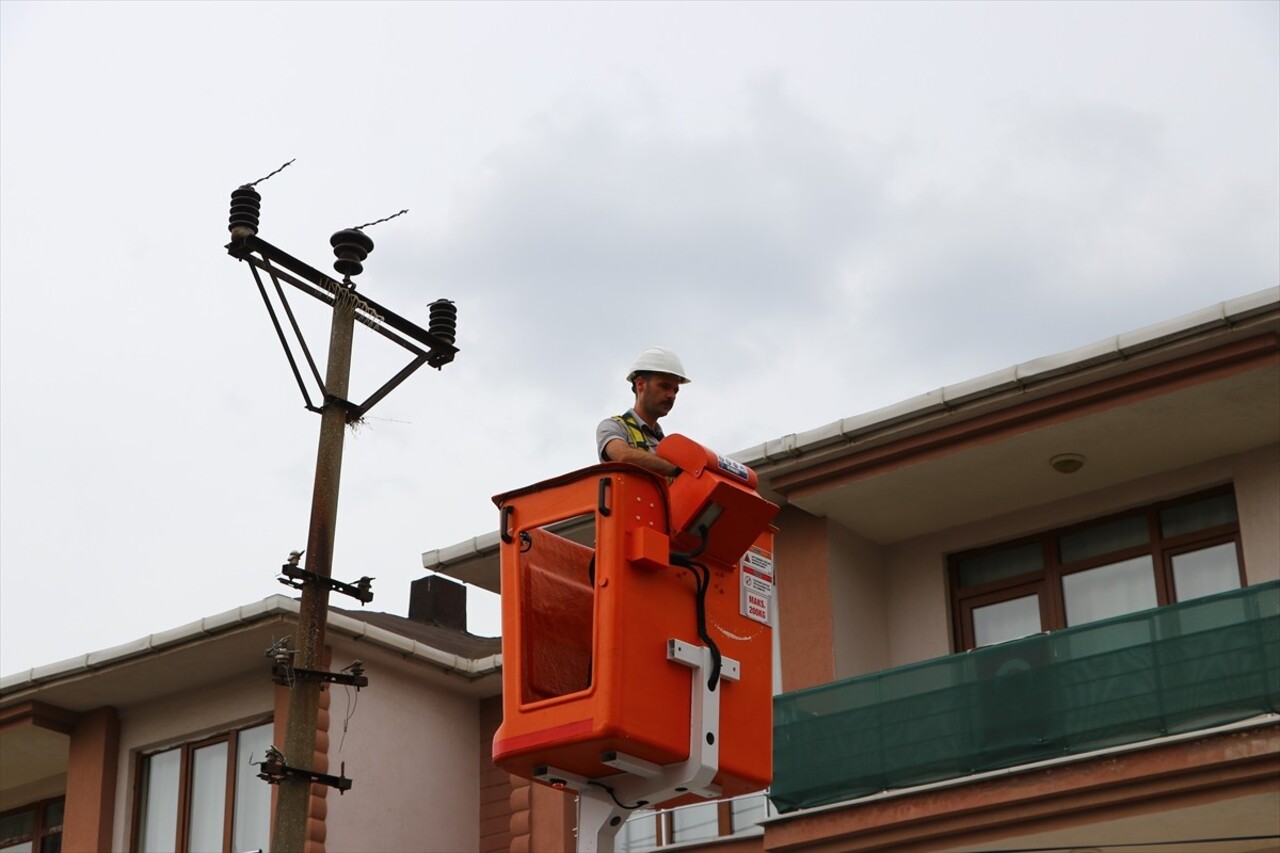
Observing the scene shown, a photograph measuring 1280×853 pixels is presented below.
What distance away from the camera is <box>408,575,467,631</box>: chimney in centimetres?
3122

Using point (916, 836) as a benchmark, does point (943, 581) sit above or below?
above

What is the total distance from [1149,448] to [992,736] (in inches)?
141

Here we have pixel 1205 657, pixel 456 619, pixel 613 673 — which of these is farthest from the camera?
pixel 456 619

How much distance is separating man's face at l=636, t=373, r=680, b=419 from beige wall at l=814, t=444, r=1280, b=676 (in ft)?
31.6

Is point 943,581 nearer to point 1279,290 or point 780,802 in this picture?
point 780,802

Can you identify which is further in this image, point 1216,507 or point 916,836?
point 1216,507

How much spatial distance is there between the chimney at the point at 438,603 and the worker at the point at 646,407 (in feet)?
67.0

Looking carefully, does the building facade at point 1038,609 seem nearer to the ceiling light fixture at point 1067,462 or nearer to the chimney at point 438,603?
the ceiling light fixture at point 1067,462

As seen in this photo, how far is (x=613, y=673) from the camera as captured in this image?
9.81 meters

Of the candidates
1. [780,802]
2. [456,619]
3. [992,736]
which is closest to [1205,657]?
[992,736]

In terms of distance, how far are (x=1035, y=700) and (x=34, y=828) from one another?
16.6 m

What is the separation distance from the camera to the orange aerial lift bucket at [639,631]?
9.95 m

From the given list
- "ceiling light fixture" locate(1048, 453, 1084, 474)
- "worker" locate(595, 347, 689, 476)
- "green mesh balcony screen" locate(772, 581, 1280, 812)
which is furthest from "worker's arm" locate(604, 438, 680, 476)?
"ceiling light fixture" locate(1048, 453, 1084, 474)

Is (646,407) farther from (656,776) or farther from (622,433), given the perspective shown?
(656,776)
